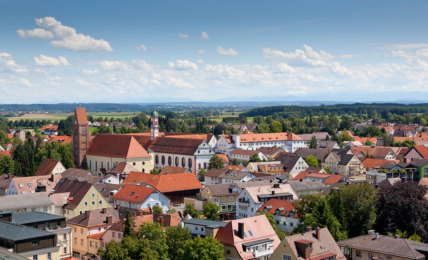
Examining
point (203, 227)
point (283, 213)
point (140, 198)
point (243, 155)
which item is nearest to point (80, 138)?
point (243, 155)

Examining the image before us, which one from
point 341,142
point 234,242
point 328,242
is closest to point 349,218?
point 328,242

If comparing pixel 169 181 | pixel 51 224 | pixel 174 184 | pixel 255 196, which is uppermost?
pixel 51 224

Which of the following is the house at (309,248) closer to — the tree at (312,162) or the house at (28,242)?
the house at (28,242)

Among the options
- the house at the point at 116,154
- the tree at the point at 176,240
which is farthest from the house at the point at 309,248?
the house at the point at 116,154

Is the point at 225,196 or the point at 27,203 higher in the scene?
the point at 27,203

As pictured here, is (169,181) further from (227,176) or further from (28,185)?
(28,185)

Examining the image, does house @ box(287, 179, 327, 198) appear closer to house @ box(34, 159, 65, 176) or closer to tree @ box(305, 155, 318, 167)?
tree @ box(305, 155, 318, 167)
